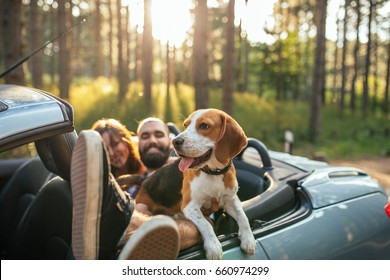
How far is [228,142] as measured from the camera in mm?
2252

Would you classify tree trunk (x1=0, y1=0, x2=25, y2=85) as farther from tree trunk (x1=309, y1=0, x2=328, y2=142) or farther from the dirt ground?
tree trunk (x1=309, y1=0, x2=328, y2=142)

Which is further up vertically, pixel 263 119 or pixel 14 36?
pixel 14 36

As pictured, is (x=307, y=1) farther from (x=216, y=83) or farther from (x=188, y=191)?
(x=188, y=191)

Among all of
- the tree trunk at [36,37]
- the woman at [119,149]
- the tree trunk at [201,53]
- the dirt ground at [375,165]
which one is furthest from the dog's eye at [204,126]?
the tree trunk at [36,37]

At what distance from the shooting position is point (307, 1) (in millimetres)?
27281

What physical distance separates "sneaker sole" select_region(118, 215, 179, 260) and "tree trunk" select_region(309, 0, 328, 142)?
12895 mm

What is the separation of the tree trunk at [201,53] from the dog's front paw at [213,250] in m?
6.95

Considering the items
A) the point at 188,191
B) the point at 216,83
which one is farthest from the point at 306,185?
the point at 216,83

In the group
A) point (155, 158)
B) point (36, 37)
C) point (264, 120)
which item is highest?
point (36, 37)

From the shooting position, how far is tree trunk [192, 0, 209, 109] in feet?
27.8

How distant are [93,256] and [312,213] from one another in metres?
1.54

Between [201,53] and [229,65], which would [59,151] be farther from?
[229,65]

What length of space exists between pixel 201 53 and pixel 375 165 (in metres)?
6.54

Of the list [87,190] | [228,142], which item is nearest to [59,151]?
[87,190]
